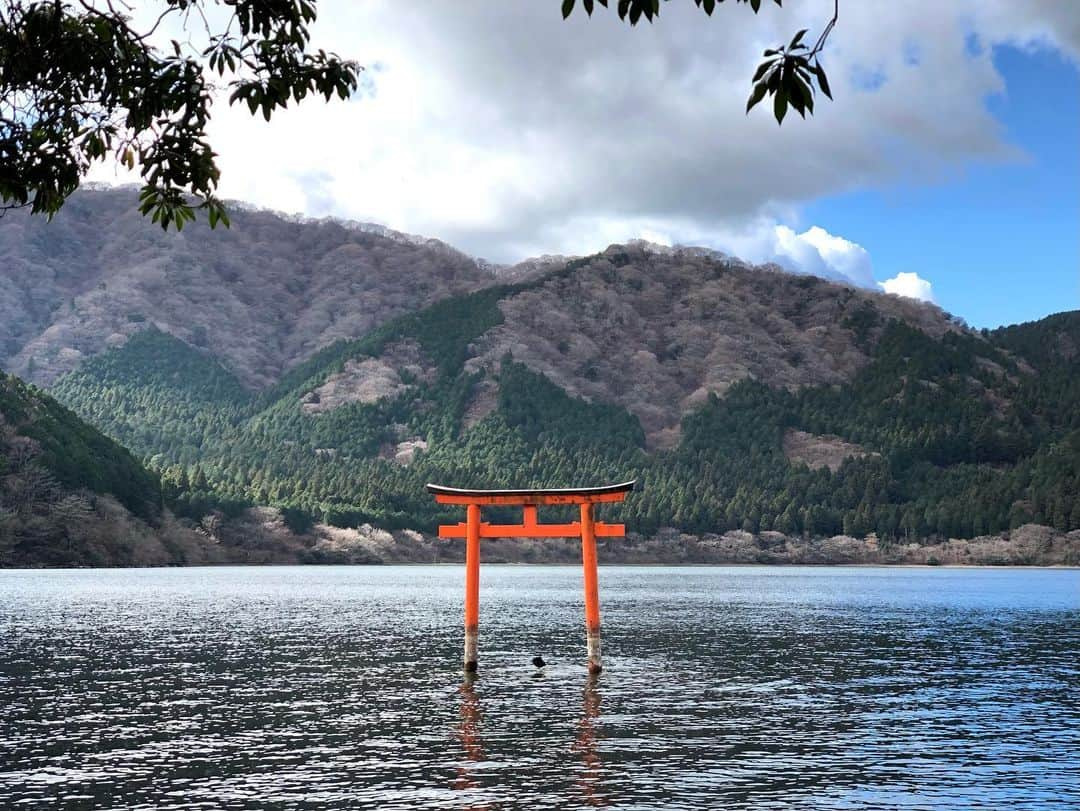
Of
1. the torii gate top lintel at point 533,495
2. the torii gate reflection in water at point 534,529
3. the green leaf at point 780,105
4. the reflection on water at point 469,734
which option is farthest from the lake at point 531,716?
the green leaf at point 780,105

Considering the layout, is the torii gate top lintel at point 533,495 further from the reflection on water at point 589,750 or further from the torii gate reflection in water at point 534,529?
the reflection on water at point 589,750

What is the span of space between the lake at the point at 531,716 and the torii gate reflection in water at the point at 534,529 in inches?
78.0

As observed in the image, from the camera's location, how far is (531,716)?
126 ft

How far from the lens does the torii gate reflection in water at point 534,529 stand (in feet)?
168

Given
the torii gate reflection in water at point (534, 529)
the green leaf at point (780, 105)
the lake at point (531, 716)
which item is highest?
the green leaf at point (780, 105)

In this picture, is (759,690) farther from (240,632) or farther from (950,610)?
(950,610)

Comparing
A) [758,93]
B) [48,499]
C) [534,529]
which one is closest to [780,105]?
[758,93]

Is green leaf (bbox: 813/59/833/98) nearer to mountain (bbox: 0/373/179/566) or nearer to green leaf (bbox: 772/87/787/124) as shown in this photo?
green leaf (bbox: 772/87/787/124)

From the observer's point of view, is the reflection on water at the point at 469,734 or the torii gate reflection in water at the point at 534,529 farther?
the torii gate reflection in water at the point at 534,529

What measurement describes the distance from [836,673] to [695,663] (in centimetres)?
667

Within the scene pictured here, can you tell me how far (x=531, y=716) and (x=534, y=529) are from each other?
43.7 feet

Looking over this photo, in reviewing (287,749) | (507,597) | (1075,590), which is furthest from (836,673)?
(1075,590)

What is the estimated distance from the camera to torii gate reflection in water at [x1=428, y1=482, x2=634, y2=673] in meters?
51.1

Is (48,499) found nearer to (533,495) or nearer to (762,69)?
(533,495)
